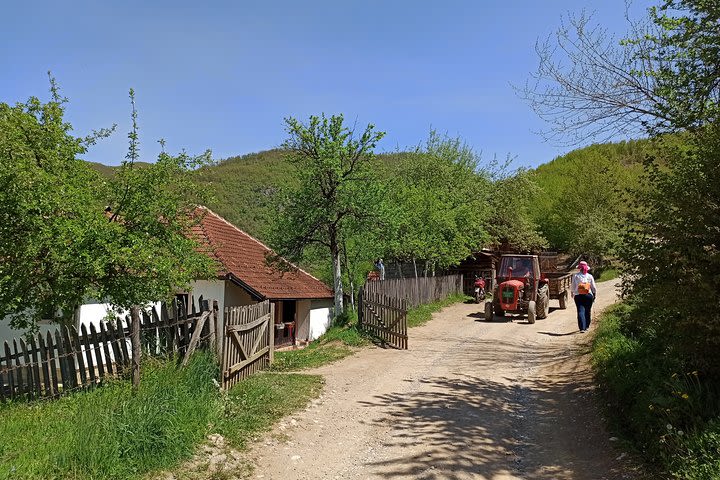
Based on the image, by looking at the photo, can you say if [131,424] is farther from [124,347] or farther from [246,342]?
[246,342]

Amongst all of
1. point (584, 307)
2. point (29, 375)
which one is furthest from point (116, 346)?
point (584, 307)

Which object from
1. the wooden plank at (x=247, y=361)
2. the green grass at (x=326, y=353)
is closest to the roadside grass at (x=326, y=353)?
the green grass at (x=326, y=353)

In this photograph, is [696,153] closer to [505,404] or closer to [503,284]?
[505,404]

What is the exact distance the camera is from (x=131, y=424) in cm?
521

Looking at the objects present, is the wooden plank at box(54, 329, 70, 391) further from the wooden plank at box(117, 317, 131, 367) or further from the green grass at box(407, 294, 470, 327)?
the green grass at box(407, 294, 470, 327)

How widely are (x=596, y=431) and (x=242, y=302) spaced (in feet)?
50.7

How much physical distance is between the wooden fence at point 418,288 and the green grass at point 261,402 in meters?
6.48

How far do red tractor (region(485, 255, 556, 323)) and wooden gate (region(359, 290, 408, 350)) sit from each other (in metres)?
4.66

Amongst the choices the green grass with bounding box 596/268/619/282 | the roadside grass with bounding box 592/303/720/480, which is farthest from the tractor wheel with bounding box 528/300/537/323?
the green grass with bounding box 596/268/619/282

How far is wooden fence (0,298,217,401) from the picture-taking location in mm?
6531

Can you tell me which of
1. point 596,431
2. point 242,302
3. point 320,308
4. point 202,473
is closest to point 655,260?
point 596,431

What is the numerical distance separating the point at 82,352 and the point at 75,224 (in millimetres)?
1742

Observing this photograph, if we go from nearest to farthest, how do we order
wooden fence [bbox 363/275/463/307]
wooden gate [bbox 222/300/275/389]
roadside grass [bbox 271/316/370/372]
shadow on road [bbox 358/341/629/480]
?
1. shadow on road [bbox 358/341/629/480]
2. wooden gate [bbox 222/300/275/389]
3. roadside grass [bbox 271/316/370/372]
4. wooden fence [bbox 363/275/463/307]

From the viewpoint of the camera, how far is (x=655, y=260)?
620 centimetres
